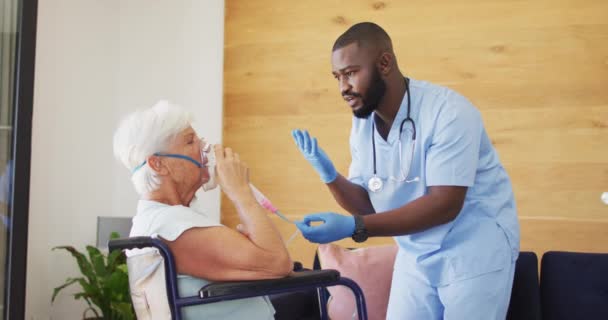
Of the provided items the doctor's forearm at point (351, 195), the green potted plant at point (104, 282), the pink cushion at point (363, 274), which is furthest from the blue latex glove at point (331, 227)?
the green potted plant at point (104, 282)

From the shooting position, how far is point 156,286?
1.51 metres

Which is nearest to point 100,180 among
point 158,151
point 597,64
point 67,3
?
point 67,3

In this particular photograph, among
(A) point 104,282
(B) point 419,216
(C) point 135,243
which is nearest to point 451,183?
(B) point 419,216

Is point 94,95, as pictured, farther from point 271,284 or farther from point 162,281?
point 271,284

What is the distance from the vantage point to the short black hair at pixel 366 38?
1900 millimetres

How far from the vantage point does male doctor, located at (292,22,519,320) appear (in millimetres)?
1760

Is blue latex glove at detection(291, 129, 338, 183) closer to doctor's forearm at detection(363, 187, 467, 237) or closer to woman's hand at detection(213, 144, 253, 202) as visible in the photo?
doctor's forearm at detection(363, 187, 467, 237)

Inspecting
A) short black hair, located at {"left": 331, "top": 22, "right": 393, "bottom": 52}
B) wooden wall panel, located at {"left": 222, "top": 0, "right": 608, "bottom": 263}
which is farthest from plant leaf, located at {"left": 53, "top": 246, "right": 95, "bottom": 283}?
short black hair, located at {"left": 331, "top": 22, "right": 393, "bottom": 52}

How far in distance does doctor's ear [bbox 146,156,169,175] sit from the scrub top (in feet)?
2.28

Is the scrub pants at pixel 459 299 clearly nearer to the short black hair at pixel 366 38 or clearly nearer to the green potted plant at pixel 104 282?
the short black hair at pixel 366 38

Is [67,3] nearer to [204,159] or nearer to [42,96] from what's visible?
[42,96]

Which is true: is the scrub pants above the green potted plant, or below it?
above

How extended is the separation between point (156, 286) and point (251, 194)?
12.2 inches

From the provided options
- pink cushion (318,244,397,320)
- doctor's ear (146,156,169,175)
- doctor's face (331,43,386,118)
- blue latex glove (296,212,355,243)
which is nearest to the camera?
doctor's ear (146,156,169,175)
